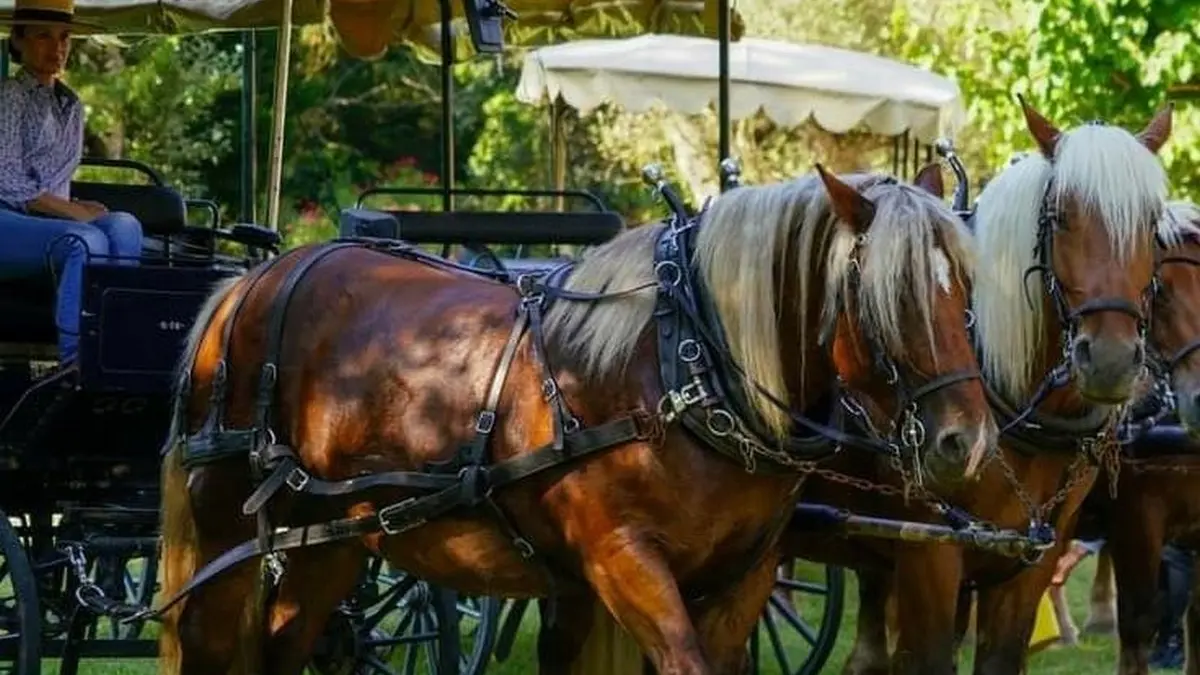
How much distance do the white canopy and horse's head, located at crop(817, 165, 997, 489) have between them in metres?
9.89

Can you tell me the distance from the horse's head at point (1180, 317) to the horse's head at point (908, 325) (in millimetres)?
1580

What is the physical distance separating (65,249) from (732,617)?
254 cm

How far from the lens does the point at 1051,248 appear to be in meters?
6.02

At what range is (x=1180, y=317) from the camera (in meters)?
6.54

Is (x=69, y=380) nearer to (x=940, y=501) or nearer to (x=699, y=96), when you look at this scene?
(x=940, y=501)

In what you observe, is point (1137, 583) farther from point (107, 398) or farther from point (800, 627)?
point (107, 398)

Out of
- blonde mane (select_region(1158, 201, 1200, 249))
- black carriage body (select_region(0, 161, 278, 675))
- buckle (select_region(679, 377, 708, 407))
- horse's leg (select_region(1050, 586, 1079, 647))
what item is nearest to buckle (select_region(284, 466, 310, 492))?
black carriage body (select_region(0, 161, 278, 675))

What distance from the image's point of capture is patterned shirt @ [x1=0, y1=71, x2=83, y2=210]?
7133 mm

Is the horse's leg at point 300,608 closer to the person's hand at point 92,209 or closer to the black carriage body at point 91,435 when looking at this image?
the black carriage body at point 91,435

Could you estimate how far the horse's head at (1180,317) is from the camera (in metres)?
6.45

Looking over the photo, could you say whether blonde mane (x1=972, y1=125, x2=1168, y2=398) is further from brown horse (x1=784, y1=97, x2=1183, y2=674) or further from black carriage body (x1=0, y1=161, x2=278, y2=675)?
black carriage body (x1=0, y1=161, x2=278, y2=675)

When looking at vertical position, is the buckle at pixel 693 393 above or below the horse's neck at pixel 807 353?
below

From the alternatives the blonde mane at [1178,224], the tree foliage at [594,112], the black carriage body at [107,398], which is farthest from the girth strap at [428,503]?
the tree foliage at [594,112]

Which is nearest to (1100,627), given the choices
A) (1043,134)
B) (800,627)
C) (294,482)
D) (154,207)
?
(800,627)
